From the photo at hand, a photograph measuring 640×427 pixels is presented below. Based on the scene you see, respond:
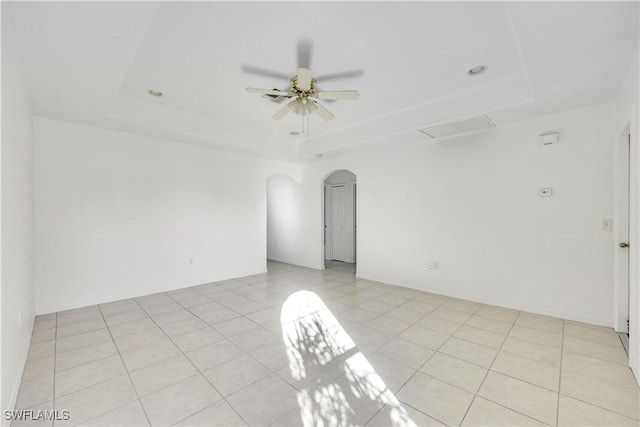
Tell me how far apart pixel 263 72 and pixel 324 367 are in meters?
2.91

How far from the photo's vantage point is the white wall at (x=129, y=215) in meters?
3.56

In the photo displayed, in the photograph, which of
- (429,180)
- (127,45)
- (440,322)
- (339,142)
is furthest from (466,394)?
(339,142)

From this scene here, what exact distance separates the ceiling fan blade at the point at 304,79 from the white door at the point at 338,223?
4744mm

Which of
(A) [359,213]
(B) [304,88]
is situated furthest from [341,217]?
(B) [304,88]

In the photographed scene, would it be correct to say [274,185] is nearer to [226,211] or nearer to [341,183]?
[341,183]

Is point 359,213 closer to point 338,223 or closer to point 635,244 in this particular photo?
point 338,223

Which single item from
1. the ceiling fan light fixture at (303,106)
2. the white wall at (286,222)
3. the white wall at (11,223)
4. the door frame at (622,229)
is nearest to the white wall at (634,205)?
the door frame at (622,229)

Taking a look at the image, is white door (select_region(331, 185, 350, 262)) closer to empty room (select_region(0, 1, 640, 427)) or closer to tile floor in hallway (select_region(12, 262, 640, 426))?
empty room (select_region(0, 1, 640, 427))

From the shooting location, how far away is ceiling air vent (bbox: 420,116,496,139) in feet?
11.3

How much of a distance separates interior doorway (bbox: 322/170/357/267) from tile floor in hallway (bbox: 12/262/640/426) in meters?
3.47

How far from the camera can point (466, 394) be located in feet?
6.43

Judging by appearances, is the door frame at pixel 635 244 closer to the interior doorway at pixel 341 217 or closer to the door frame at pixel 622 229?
the door frame at pixel 622 229

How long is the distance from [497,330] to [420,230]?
188 centimetres

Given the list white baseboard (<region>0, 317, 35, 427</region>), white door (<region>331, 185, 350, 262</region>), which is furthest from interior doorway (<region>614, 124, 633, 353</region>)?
white baseboard (<region>0, 317, 35, 427</region>)
